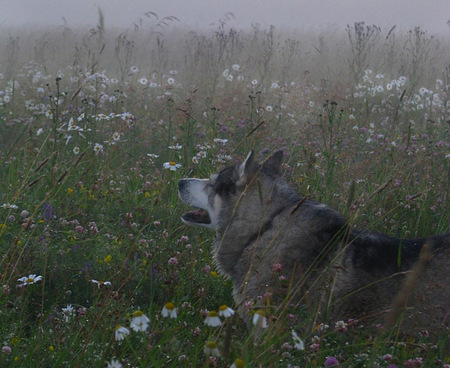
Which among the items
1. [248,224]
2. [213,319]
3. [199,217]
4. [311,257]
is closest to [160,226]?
[199,217]

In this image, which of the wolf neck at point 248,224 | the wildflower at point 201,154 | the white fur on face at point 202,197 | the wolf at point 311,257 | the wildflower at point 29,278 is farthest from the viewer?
the wildflower at point 201,154

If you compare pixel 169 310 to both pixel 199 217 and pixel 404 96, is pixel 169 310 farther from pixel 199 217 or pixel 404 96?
pixel 404 96

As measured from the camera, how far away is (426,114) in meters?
9.62

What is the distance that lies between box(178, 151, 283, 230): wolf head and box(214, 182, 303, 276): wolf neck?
94mm

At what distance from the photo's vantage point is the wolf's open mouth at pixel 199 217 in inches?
175

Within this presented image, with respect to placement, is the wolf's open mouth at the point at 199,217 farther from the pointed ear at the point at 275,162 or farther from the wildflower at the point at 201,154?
the wildflower at the point at 201,154

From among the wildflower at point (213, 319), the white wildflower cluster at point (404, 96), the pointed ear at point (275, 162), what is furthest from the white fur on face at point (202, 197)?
the white wildflower cluster at point (404, 96)

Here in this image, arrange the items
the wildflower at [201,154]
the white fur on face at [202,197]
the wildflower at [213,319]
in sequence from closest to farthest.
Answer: the wildflower at [213,319] < the white fur on face at [202,197] < the wildflower at [201,154]

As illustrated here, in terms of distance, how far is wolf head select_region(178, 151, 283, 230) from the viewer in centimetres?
423

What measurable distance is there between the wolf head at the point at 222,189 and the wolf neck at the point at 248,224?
0.31ft

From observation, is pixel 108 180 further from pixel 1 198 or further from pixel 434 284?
pixel 434 284

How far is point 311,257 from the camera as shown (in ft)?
12.2

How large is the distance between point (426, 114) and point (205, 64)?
4.96 m

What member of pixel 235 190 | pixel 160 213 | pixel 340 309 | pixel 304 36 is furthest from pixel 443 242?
pixel 304 36
